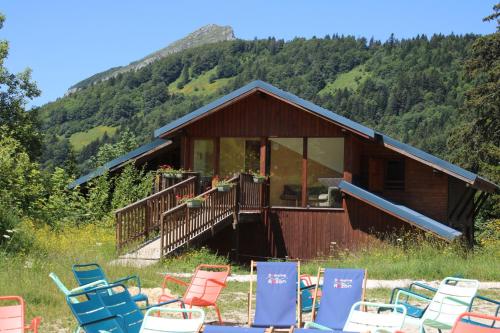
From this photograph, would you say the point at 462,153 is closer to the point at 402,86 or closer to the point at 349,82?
the point at 402,86

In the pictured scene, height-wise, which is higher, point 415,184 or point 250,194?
point 415,184

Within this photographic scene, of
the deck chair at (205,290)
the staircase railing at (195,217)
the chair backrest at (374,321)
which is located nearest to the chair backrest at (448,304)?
the chair backrest at (374,321)

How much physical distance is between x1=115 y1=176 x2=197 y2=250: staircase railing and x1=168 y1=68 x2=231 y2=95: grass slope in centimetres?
12166

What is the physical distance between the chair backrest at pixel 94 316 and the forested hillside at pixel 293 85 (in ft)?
220

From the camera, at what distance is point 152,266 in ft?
51.1

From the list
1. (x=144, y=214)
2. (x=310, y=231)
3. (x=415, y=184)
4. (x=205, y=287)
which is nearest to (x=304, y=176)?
(x=310, y=231)

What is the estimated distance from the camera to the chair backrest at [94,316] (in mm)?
6713

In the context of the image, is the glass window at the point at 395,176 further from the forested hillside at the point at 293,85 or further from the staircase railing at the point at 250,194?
the forested hillside at the point at 293,85

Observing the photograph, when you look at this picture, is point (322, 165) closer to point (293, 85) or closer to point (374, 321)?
point (374, 321)

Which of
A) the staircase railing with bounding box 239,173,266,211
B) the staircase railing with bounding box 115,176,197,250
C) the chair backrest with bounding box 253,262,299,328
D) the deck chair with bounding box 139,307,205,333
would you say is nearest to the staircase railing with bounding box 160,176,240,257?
the staircase railing with bounding box 239,173,266,211

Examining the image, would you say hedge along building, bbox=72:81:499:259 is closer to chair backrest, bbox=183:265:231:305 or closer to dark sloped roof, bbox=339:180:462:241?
dark sloped roof, bbox=339:180:462:241

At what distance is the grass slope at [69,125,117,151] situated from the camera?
117619mm

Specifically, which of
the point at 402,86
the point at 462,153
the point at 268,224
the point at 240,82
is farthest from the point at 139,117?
the point at 268,224

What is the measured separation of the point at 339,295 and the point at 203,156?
43.3 ft
